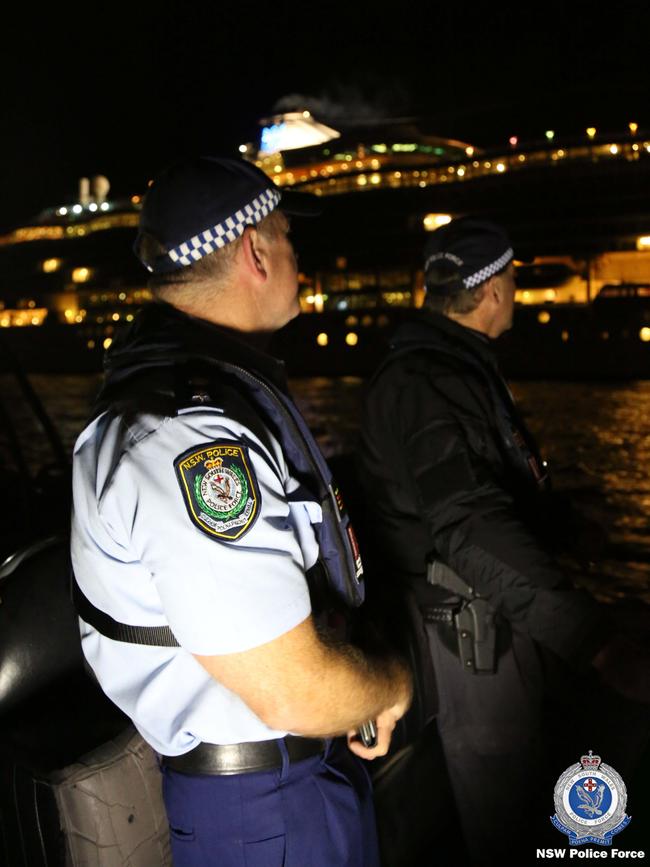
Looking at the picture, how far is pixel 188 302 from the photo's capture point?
1631 millimetres

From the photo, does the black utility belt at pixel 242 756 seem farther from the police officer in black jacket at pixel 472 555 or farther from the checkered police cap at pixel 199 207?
the checkered police cap at pixel 199 207

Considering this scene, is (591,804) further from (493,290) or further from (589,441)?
(589,441)

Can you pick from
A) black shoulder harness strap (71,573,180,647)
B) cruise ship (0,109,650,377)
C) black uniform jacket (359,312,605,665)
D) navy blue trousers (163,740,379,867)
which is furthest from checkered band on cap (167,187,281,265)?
cruise ship (0,109,650,377)

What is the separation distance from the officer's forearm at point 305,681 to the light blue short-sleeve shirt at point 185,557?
0.03 m

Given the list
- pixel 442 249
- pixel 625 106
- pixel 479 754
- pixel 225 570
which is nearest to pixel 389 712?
pixel 225 570

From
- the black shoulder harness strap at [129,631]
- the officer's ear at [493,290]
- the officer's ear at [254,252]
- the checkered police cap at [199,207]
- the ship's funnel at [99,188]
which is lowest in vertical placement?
the black shoulder harness strap at [129,631]

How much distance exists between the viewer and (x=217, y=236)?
5.22ft

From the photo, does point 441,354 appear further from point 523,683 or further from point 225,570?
point 225,570

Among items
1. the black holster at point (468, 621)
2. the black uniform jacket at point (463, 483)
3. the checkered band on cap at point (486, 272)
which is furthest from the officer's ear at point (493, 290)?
the black holster at point (468, 621)

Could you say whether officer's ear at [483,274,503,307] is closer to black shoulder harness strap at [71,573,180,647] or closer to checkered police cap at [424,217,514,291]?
checkered police cap at [424,217,514,291]

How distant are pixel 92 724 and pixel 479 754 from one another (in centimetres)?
105

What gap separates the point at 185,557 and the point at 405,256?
46.3m

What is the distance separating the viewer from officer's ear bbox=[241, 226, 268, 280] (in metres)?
1.63

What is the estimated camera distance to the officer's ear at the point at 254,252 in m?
1.63
